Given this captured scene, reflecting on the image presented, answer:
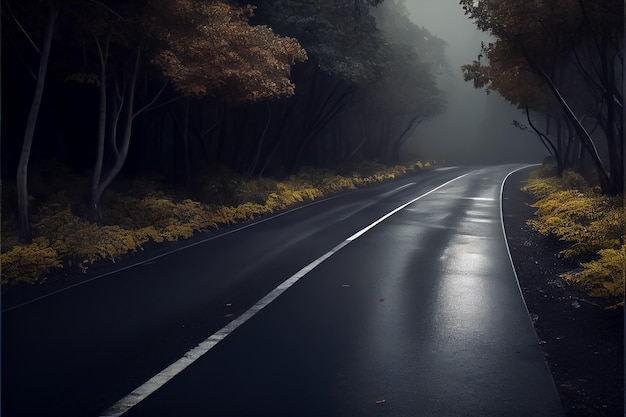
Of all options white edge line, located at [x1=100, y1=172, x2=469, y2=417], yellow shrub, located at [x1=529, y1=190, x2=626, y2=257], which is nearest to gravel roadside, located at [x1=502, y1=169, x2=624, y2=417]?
yellow shrub, located at [x1=529, y1=190, x2=626, y2=257]

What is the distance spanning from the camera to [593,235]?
41.3 feet

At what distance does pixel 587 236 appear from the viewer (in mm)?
12594

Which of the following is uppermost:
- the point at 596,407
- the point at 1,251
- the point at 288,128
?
the point at 288,128

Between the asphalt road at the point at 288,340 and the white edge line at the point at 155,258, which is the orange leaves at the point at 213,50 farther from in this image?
the asphalt road at the point at 288,340

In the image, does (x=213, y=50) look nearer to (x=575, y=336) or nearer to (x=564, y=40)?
(x=564, y=40)

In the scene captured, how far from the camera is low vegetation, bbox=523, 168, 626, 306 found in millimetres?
9141

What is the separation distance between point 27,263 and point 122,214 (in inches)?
264

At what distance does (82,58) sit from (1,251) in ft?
23.2

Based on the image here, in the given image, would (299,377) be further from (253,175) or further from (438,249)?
(253,175)

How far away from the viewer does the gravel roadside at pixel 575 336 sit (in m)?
5.79

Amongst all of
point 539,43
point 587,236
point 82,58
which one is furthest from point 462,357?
point 539,43

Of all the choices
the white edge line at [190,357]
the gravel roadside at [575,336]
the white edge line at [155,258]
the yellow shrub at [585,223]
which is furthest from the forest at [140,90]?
the yellow shrub at [585,223]

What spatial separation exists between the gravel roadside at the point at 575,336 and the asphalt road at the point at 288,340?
21 centimetres

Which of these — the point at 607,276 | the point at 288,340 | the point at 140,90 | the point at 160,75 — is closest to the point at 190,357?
the point at 288,340
